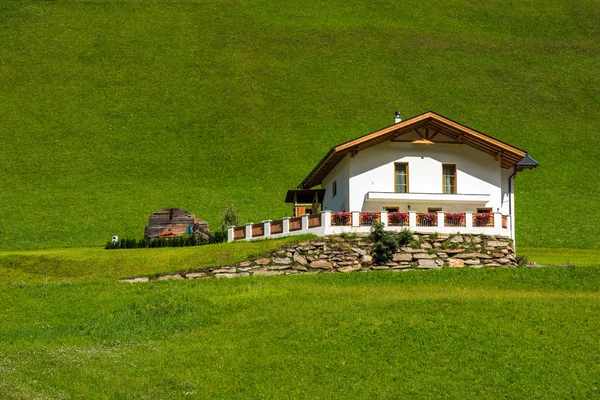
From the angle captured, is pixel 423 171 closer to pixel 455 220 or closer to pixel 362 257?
pixel 455 220

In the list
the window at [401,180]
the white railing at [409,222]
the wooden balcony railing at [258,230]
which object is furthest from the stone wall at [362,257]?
the window at [401,180]

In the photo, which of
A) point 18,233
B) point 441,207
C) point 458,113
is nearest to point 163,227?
point 18,233

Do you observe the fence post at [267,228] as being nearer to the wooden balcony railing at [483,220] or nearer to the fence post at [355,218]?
the fence post at [355,218]

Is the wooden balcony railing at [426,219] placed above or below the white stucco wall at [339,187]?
below

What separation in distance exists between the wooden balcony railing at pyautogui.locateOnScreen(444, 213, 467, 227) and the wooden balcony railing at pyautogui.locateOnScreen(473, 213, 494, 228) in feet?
1.88

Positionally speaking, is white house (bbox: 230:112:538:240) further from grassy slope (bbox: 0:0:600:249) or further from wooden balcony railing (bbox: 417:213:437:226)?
grassy slope (bbox: 0:0:600:249)

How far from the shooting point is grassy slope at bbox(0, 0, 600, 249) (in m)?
75.2

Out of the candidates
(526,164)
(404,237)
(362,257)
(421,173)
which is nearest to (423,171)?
(421,173)

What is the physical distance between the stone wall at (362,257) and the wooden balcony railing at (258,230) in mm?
4110

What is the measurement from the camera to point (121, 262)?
47.8m

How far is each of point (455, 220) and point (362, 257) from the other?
16.7 feet

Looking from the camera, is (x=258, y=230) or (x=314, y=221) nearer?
(x=314, y=221)

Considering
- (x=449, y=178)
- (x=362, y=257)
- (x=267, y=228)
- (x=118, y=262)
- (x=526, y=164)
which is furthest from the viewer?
(x=526, y=164)

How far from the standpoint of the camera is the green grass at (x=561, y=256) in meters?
55.6
